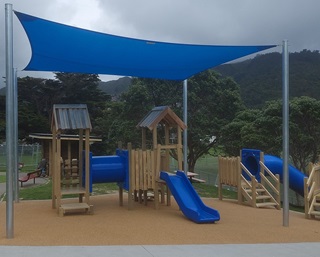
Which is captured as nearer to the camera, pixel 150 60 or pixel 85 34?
pixel 85 34

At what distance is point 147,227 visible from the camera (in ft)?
27.4

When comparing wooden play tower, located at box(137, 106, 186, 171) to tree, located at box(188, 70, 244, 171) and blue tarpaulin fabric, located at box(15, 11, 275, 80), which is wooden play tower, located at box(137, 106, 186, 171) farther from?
tree, located at box(188, 70, 244, 171)

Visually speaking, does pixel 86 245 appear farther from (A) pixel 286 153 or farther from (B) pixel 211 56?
(B) pixel 211 56

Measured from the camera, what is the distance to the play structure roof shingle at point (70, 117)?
10.1 metres

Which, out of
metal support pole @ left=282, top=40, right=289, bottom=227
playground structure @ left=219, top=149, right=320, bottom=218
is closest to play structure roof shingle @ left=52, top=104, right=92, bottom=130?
metal support pole @ left=282, top=40, right=289, bottom=227

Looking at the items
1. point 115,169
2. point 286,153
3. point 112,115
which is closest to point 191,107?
point 112,115

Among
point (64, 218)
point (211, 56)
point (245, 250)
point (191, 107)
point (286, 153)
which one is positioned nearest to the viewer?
point (245, 250)

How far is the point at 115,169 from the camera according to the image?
10.9m

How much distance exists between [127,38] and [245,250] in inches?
181

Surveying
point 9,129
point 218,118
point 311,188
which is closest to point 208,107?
point 218,118

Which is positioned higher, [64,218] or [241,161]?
[241,161]

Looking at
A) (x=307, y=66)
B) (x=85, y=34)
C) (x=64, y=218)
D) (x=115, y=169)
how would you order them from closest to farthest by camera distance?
1. (x=85, y=34)
2. (x=64, y=218)
3. (x=115, y=169)
4. (x=307, y=66)

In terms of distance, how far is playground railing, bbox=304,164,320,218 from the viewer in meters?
10.5

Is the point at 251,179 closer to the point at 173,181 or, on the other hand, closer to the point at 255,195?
the point at 255,195
